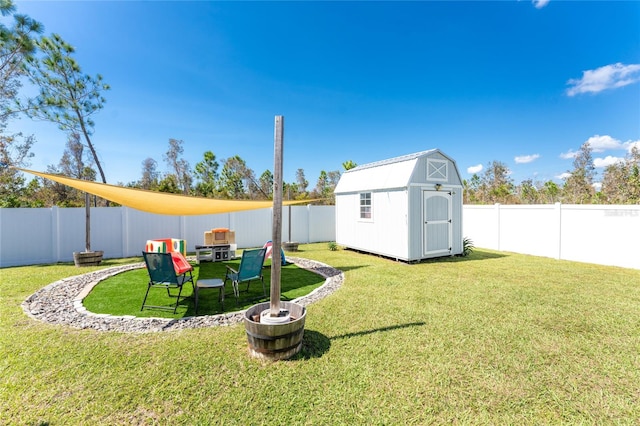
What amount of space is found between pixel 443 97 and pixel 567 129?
441 inches

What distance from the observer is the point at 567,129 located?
60.7ft

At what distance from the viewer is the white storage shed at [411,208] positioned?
7.59 meters

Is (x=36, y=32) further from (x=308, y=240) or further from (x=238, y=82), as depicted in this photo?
(x=308, y=240)

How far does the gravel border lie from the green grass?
0.17 metres

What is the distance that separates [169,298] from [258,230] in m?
6.31

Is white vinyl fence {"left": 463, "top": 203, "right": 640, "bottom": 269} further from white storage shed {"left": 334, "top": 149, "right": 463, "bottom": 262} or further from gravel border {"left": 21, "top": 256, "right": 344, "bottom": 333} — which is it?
gravel border {"left": 21, "top": 256, "right": 344, "bottom": 333}

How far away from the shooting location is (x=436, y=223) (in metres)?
8.05

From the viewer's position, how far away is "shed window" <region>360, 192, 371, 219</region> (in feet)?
29.2

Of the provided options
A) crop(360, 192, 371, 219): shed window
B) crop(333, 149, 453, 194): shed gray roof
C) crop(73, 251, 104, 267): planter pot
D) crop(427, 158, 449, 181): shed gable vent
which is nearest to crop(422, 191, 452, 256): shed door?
crop(427, 158, 449, 181): shed gable vent

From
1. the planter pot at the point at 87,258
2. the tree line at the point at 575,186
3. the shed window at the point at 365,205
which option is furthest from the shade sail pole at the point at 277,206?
the tree line at the point at 575,186

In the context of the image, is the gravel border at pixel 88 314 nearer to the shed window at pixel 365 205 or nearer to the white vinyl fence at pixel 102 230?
the white vinyl fence at pixel 102 230

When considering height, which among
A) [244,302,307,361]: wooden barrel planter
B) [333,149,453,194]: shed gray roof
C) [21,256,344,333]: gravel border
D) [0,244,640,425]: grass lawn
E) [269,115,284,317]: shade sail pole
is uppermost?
[333,149,453,194]: shed gray roof

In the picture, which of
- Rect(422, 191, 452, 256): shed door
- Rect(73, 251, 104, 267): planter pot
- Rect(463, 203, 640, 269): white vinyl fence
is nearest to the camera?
Rect(463, 203, 640, 269): white vinyl fence

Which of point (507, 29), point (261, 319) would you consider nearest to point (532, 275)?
point (261, 319)
